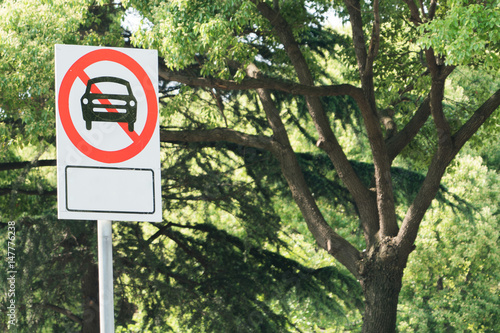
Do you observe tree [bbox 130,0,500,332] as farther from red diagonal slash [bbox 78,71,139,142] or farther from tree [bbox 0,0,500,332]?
red diagonal slash [bbox 78,71,139,142]

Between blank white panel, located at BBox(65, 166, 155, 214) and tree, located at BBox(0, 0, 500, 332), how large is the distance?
18.0 ft

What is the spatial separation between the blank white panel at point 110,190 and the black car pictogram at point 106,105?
16cm

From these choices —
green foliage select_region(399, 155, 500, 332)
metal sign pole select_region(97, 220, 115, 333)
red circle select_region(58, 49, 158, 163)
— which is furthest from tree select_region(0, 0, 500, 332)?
green foliage select_region(399, 155, 500, 332)

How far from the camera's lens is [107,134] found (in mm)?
2301

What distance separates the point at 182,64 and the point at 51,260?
4.40 metres

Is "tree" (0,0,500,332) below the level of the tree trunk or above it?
above

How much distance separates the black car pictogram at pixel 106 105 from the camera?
231 cm

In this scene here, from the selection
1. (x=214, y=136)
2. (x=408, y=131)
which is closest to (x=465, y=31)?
(x=408, y=131)

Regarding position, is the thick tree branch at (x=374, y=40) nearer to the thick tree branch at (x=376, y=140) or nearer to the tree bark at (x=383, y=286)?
the thick tree branch at (x=376, y=140)

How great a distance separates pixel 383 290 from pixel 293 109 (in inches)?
169

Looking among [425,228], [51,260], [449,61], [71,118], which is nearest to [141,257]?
[51,260]

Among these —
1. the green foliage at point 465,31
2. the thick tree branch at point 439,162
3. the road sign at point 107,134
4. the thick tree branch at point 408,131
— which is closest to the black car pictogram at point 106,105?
the road sign at point 107,134

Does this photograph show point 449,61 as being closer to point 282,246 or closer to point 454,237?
point 282,246

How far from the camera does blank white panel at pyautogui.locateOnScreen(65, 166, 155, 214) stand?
7.27 feet
